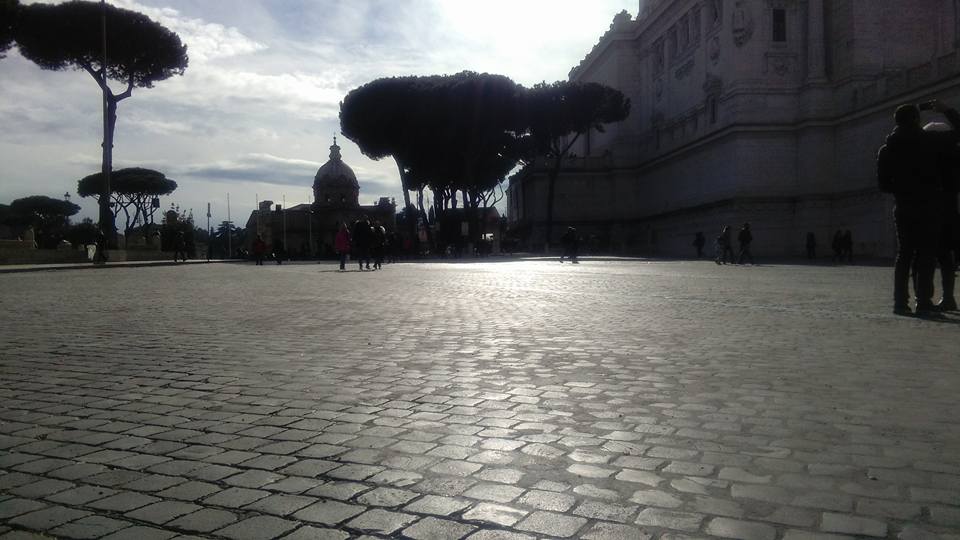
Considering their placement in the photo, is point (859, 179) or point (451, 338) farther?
point (859, 179)

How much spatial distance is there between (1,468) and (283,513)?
4.29 ft

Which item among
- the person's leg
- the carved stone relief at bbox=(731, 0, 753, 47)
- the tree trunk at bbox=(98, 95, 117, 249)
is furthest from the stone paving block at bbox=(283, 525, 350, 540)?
the carved stone relief at bbox=(731, 0, 753, 47)

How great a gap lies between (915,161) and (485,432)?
257 inches

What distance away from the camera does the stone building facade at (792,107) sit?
38.7 meters

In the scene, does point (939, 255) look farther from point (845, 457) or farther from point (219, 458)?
point (219, 458)

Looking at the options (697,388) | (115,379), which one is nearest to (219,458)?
(115,379)

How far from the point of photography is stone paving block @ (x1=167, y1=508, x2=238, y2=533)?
101 inches

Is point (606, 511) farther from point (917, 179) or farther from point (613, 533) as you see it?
point (917, 179)

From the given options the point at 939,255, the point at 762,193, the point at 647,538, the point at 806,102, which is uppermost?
the point at 806,102

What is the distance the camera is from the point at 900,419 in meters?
3.93

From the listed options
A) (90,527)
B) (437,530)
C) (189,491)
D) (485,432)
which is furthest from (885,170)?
(90,527)

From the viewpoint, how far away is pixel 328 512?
2.69 metres

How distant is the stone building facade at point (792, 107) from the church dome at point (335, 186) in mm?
51919

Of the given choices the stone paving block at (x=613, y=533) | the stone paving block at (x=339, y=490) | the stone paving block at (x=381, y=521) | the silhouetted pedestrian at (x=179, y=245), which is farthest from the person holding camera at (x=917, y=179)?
the silhouetted pedestrian at (x=179, y=245)
